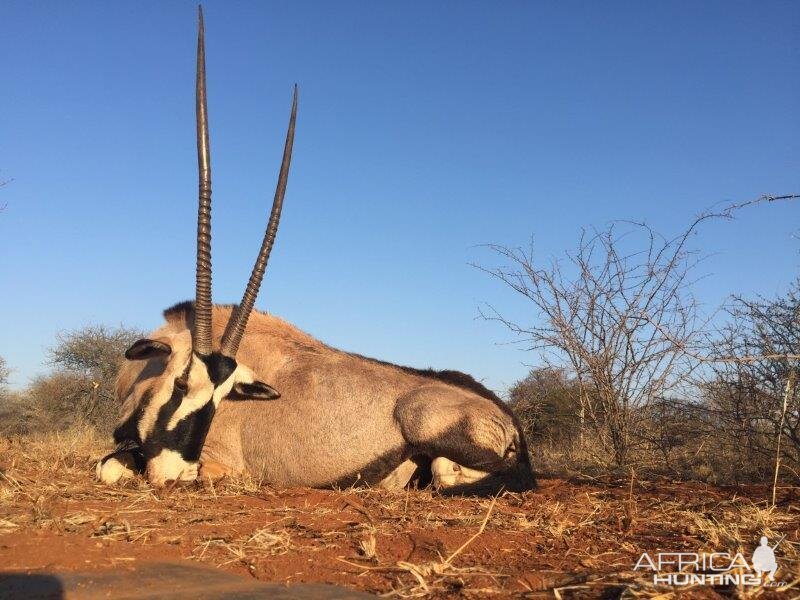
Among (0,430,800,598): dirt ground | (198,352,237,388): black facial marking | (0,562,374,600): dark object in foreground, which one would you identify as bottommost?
(0,562,374,600): dark object in foreground

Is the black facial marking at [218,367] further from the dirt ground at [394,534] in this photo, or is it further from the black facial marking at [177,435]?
the dirt ground at [394,534]

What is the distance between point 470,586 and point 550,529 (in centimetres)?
113

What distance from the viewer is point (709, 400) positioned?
20.9 ft

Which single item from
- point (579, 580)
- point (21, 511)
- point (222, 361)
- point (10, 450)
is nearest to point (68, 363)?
point (10, 450)

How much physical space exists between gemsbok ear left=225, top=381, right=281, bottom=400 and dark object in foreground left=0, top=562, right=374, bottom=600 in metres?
3.09

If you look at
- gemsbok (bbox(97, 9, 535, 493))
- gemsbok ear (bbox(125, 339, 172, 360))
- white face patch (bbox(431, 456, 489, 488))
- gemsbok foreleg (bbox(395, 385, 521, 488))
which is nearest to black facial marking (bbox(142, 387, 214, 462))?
gemsbok (bbox(97, 9, 535, 493))

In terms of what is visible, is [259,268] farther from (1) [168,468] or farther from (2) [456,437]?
(2) [456,437]

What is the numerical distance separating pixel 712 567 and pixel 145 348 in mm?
4330

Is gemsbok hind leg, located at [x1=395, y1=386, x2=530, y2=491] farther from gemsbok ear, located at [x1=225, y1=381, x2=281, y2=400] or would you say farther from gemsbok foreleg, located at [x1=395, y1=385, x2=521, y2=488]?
gemsbok ear, located at [x1=225, y1=381, x2=281, y2=400]

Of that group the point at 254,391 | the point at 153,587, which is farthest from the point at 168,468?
the point at 153,587

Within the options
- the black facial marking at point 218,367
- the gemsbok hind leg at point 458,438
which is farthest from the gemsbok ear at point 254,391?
the gemsbok hind leg at point 458,438

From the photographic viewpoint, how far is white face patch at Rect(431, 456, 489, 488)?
203 inches

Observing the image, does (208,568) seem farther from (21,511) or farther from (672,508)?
(672,508)

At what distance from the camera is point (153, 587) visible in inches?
90.4
